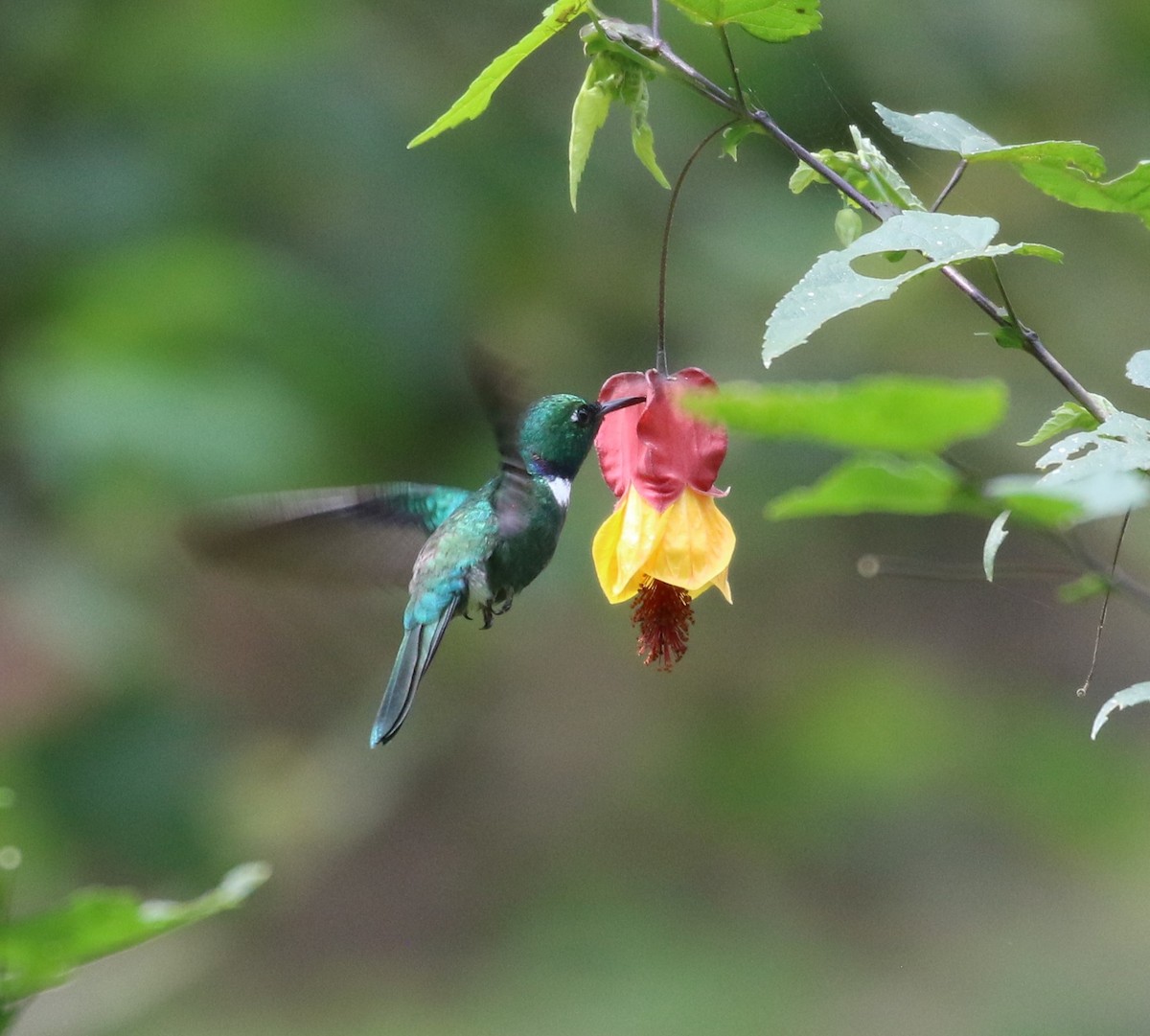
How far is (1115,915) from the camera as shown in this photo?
13.7ft

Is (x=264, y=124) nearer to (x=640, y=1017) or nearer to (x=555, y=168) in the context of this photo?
(x=555, y=168)

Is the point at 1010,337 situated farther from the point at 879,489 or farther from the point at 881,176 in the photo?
the point at 879,489

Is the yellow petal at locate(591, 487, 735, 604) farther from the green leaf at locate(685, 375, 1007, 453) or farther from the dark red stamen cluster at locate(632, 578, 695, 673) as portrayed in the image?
the green leaf at locate(685, 375, 1007, 453)

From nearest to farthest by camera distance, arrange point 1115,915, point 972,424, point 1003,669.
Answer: point 972,424 < point 1115,915 < point 1003,669

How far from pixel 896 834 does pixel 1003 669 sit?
2.02 feet

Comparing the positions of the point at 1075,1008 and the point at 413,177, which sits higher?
the point at 413,177

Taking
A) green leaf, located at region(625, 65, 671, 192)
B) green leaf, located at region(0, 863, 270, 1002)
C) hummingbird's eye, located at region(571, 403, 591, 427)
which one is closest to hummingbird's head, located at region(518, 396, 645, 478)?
hummingbird's eye, located at region(571, 403, 591, 427)

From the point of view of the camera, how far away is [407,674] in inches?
46.9

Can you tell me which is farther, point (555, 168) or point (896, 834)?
point (896, 834)

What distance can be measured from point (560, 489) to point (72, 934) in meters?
0.76

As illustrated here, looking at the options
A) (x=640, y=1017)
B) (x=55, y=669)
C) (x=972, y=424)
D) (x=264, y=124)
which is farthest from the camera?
(x=640, y=1017)

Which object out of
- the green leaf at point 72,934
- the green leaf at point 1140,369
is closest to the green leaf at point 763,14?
the green leaf at point 1140,369

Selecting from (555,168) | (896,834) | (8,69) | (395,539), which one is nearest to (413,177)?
(555,168)

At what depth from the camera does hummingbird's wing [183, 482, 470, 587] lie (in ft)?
3.63
